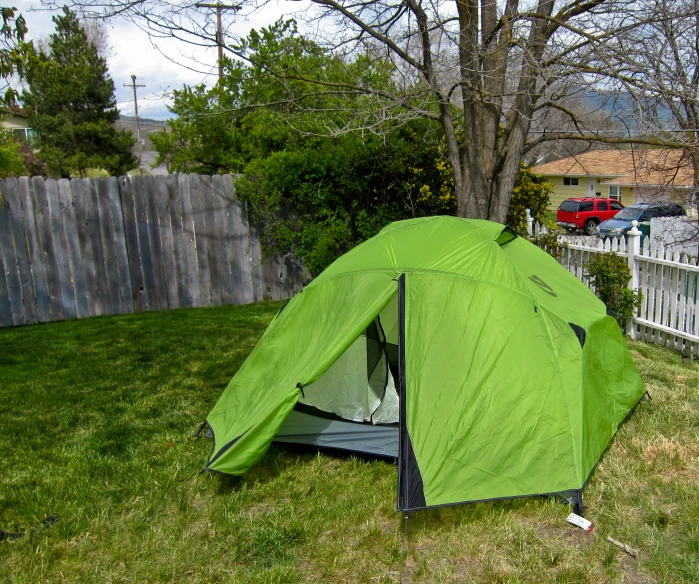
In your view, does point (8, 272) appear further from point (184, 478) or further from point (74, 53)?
point (74, 53)

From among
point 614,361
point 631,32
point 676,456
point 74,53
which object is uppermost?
point 74,53

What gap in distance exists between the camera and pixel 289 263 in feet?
29.3

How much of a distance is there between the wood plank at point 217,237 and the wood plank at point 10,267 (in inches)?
96.1

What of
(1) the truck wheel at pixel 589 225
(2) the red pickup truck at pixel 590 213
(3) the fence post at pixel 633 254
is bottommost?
(1) the truck wheel at pixel 589 225

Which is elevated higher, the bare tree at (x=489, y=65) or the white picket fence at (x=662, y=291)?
the bare tree at (x=489, y=65)

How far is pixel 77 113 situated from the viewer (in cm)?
2725

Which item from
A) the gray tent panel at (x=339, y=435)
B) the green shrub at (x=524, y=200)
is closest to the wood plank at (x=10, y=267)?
the gray tent panel at (x=339, y=435)

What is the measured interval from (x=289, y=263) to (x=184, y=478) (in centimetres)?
527

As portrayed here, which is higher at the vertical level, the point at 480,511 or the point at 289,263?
the point at 289,263

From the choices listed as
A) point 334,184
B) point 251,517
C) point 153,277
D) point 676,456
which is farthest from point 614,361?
point 153,277

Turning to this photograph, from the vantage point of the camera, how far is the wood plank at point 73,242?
7.84m

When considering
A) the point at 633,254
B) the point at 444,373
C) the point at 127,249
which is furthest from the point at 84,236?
the point at 633,254

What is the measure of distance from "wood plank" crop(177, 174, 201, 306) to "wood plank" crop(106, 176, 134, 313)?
0.74 meters

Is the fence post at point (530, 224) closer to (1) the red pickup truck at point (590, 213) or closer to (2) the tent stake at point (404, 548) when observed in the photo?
(2) the tent stake at point (404, 548)
